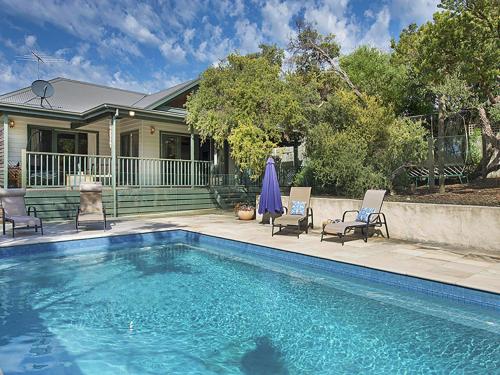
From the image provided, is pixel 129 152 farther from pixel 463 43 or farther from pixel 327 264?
pixel 463 43

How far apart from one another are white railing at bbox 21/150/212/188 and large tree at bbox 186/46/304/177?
2929mm

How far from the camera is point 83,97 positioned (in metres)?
17.4

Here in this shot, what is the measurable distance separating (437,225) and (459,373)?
497 cm

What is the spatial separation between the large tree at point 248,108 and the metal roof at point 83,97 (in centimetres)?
331

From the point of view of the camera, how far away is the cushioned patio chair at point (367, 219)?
314 inches

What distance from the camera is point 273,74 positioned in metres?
12.6

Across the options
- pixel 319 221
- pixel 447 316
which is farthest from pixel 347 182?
pixel 447 316

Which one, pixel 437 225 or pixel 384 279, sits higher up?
pixel 437 225

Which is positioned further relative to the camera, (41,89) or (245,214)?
(41,89)

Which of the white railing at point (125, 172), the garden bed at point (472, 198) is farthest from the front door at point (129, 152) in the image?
the garden bed at point (472, 198)

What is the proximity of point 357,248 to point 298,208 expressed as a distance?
234 cm

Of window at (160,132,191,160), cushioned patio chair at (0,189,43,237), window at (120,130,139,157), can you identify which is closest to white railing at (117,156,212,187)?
window at (120,130,139,157)

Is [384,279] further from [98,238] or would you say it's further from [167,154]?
[167,154]

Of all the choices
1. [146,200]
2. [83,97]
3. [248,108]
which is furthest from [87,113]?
[248,108]
